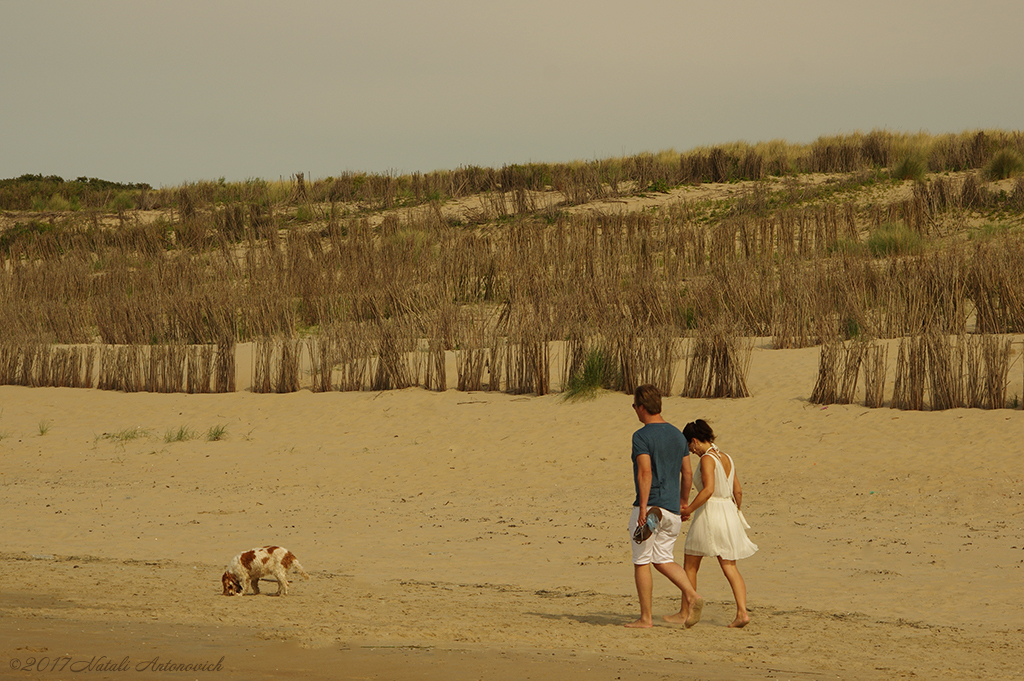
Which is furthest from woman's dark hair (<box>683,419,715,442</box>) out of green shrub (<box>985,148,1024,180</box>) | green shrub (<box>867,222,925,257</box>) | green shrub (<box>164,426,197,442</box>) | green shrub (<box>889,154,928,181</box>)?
green shrub (<box>889,154,928,181</box>)

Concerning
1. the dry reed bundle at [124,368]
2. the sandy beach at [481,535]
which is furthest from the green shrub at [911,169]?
the dry reed bundle at [124,368]

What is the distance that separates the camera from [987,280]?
13102 millimetres

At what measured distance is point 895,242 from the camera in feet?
59.8

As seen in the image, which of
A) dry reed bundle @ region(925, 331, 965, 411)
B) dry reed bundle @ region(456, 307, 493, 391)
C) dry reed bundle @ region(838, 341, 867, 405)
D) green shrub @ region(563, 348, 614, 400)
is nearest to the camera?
dry reed bundle @ region(925, 331, 965, 411)

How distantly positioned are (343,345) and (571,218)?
10355 mm

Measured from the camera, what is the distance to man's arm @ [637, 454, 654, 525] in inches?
198

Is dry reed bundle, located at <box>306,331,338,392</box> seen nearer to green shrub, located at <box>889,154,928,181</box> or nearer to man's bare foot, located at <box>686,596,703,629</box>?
man's bare foot, located at <box>686,596,703,629</box>

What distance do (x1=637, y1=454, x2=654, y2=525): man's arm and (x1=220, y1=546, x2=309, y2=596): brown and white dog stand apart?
80.3 inches

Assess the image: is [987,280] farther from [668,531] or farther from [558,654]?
[558,654]

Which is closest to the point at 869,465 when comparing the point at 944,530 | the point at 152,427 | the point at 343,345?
the point at 944,530

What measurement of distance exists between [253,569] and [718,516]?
8.60 ft

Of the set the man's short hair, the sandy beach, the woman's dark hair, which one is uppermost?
the man's short hair

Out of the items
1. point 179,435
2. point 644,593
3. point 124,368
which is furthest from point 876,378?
point 124,368

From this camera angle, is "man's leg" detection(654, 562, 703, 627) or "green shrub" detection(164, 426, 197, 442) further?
"green shrub" detection(164, 426, 197, 442)
